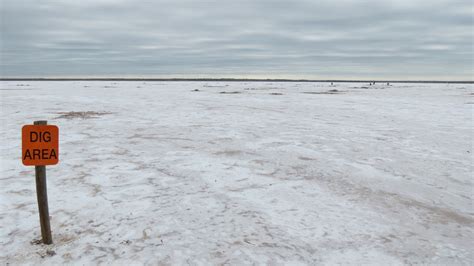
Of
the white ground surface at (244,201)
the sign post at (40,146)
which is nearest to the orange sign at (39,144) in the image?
the sign post at (40,146)

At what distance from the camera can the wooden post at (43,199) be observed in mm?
3570

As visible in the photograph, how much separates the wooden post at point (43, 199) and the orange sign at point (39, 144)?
78 mm

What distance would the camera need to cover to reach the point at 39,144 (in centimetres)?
346

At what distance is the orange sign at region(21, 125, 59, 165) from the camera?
3.40 metres

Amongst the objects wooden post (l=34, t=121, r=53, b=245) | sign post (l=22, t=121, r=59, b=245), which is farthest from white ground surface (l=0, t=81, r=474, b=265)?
sign post (l=22, t=121, r=59, b=245)

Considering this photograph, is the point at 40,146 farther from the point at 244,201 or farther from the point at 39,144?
the point at 244,201

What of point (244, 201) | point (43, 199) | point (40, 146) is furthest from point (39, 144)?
point (244, 201)

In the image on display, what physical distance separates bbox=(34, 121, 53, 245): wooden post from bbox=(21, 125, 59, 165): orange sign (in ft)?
0.26

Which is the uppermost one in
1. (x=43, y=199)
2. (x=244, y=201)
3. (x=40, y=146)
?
(x=40, y=146)

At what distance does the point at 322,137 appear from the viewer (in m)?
10.5

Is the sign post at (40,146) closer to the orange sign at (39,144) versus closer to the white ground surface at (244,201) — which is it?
the orange sign at (39,144)

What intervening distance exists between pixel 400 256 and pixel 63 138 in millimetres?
8812

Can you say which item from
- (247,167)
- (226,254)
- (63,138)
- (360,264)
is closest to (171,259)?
(226,254)

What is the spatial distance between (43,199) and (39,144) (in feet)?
1.95
